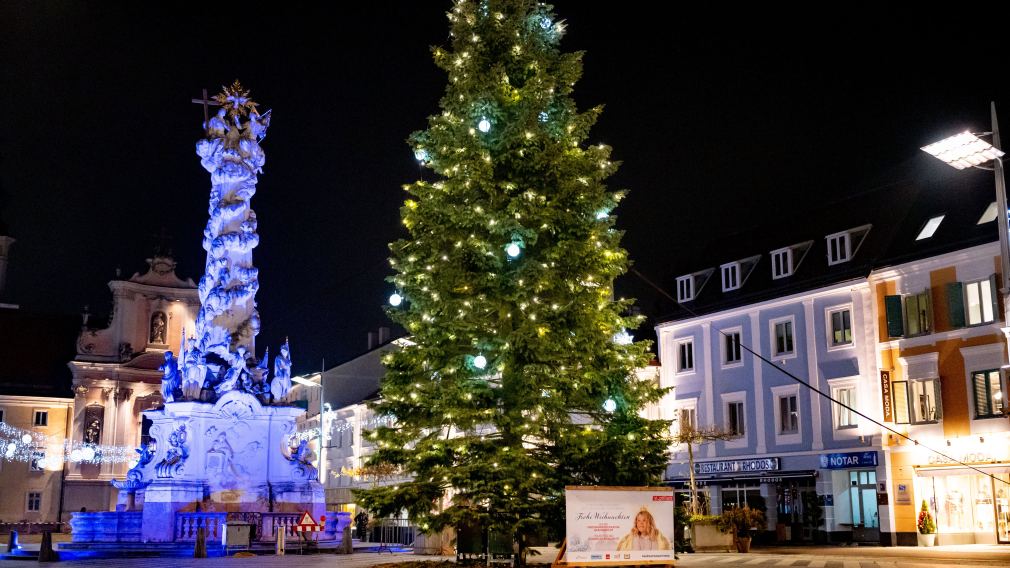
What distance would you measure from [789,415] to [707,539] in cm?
1312

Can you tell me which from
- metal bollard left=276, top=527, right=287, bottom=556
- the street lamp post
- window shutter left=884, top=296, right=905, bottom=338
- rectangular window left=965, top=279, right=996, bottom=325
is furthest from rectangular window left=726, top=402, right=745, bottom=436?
the street lamp post

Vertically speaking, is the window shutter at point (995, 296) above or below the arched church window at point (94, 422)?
above

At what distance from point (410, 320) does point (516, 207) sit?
10.6ft

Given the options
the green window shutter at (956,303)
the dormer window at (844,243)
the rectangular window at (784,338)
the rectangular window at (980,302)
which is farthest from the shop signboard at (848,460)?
the dormer window at (844,243)

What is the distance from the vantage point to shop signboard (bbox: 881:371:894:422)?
39.2 metres

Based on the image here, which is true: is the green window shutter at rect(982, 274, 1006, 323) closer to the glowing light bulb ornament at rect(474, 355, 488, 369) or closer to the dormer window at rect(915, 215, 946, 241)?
the dormer window at rect(915, 215, 946, 241)

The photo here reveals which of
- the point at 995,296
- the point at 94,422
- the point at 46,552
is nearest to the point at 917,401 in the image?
the point at 995,296

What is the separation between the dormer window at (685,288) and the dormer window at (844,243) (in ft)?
28.5

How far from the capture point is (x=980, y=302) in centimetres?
3712

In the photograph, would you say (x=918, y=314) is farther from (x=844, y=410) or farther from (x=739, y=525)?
(x=739, y=525)

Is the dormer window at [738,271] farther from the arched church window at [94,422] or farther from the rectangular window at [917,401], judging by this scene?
the arched church window at [94,422]

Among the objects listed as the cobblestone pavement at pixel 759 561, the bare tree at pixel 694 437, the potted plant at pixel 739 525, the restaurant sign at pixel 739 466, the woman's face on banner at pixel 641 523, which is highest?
the bare tree at pixel 694 437

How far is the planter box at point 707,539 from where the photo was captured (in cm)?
3284

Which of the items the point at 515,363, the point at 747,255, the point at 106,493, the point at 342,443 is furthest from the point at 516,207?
the point at 106,493
